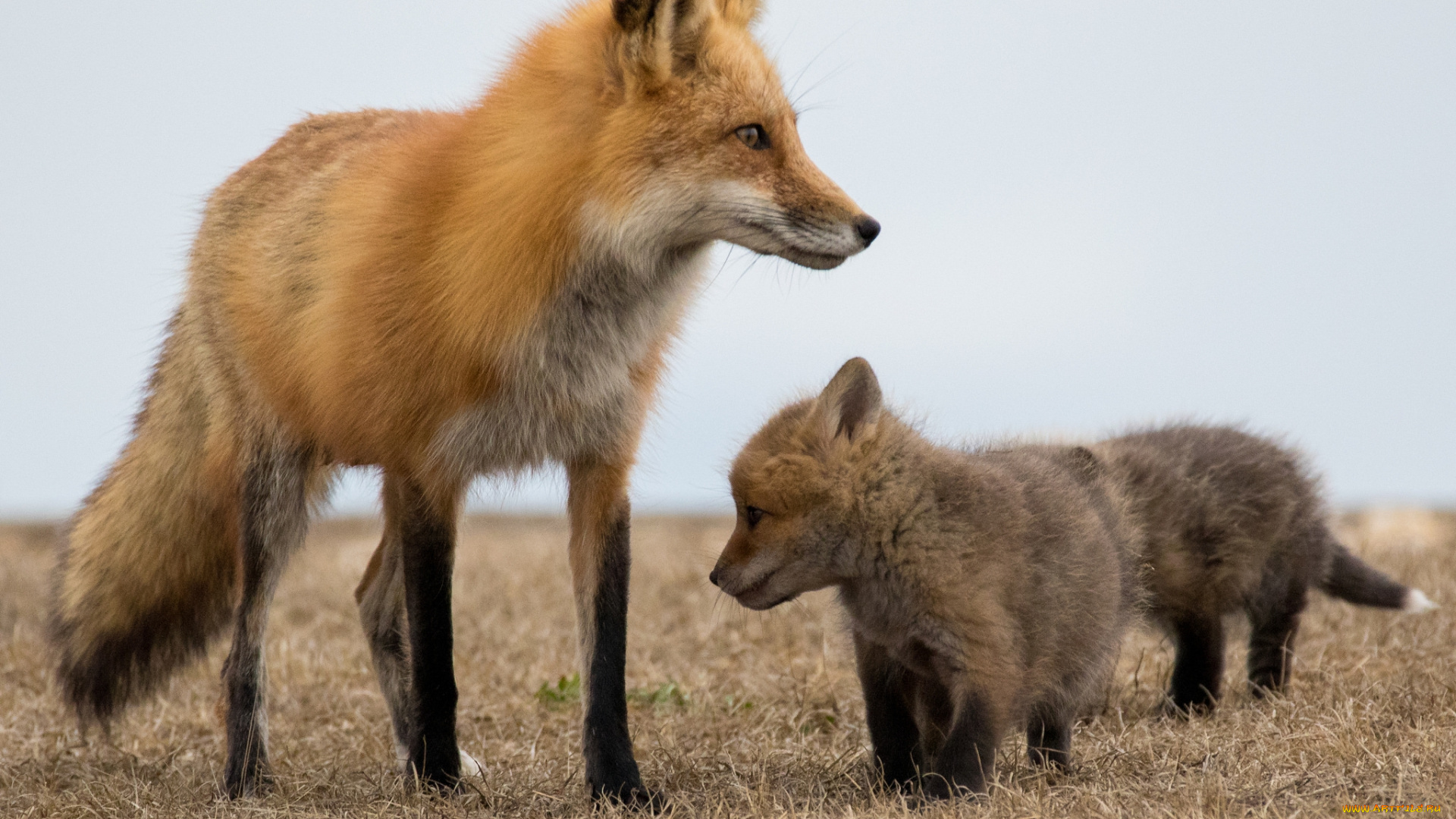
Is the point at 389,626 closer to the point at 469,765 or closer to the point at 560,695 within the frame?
the point at 469,765

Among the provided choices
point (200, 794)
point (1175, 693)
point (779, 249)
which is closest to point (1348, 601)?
point (1175, 693)

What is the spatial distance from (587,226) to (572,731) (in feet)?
7.88

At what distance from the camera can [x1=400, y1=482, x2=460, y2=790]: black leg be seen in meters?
4.06

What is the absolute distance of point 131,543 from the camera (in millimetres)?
5012

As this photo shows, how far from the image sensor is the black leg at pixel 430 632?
4.06 meters

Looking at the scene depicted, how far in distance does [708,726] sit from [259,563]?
177 cm

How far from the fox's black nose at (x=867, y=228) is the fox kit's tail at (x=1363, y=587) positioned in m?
3.04

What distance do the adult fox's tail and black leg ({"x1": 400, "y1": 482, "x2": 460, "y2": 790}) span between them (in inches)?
48.1

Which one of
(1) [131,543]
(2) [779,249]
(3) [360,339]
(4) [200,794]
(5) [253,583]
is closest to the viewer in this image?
(2) [779,249]

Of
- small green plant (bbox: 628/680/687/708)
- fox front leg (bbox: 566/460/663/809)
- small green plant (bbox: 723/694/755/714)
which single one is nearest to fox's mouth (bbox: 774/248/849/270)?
fox front leg (bbox: 566/460/663/809)

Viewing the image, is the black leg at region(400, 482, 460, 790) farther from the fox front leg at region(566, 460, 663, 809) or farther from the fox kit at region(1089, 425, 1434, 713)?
the fox kit at region(1089, 425, 1434, 713)

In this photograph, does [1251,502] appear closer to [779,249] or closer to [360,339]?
[779,249]

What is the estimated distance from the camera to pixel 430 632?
4.09 meters

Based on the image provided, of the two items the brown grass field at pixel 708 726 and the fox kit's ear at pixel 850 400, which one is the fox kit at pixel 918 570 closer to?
the fox kit's ear at pixel 850 400
